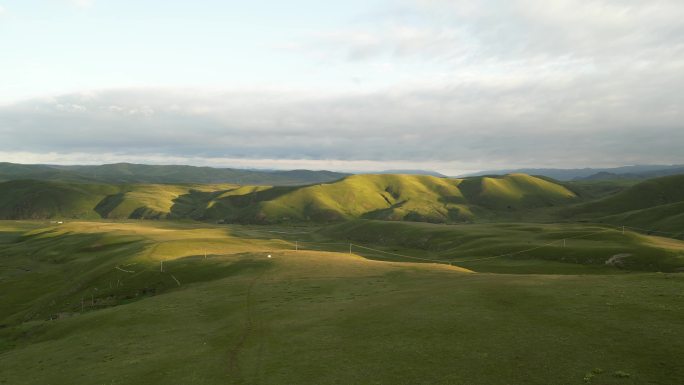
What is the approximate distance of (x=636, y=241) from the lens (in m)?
120

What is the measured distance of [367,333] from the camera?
37.6 meters

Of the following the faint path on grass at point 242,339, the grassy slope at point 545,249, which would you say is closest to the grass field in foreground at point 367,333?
the faint path on grass at point 242,339

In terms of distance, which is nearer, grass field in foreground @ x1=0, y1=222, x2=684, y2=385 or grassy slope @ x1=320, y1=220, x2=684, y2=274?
grass field in foreground @ x1=0, y1=222, x2=684, y2=385

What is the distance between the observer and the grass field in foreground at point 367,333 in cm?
2800

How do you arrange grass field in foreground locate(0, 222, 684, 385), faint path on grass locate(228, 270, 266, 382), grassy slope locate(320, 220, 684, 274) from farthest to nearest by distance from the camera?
grassy slope locate(320, 220, 684, 274) → faint path on grass locate(228, 270, 266, 382) → grass field in foreground locate(0, 222, 684, 385)

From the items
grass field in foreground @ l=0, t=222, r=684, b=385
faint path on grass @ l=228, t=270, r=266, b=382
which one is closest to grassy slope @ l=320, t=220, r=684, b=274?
grass field in foreground @ l=0, t=222, r=684, b=385

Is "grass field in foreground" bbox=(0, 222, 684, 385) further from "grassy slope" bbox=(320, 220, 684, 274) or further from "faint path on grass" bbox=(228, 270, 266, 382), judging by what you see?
"grassy slope" bbox=(320, 220, 684, 274)

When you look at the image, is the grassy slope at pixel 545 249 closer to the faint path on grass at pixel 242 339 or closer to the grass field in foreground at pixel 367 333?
the grass field in foreground at pixel 367 333

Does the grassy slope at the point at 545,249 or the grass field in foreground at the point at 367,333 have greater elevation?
the grass field in foreground at the point at 367,333

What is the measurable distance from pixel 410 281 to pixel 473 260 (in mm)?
63352

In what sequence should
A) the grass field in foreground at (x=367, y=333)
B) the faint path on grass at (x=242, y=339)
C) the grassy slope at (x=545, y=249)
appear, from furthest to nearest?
the grassy slope at (x=545, y=249), the faint path on grass at (x=242, y=339), the grass field in foreground at (x=367, y=333)

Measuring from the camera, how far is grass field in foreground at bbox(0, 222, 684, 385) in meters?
28.0

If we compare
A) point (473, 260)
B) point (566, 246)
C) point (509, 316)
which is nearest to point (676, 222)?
point (566, 246)

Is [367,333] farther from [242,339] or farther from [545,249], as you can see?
[545,249]
